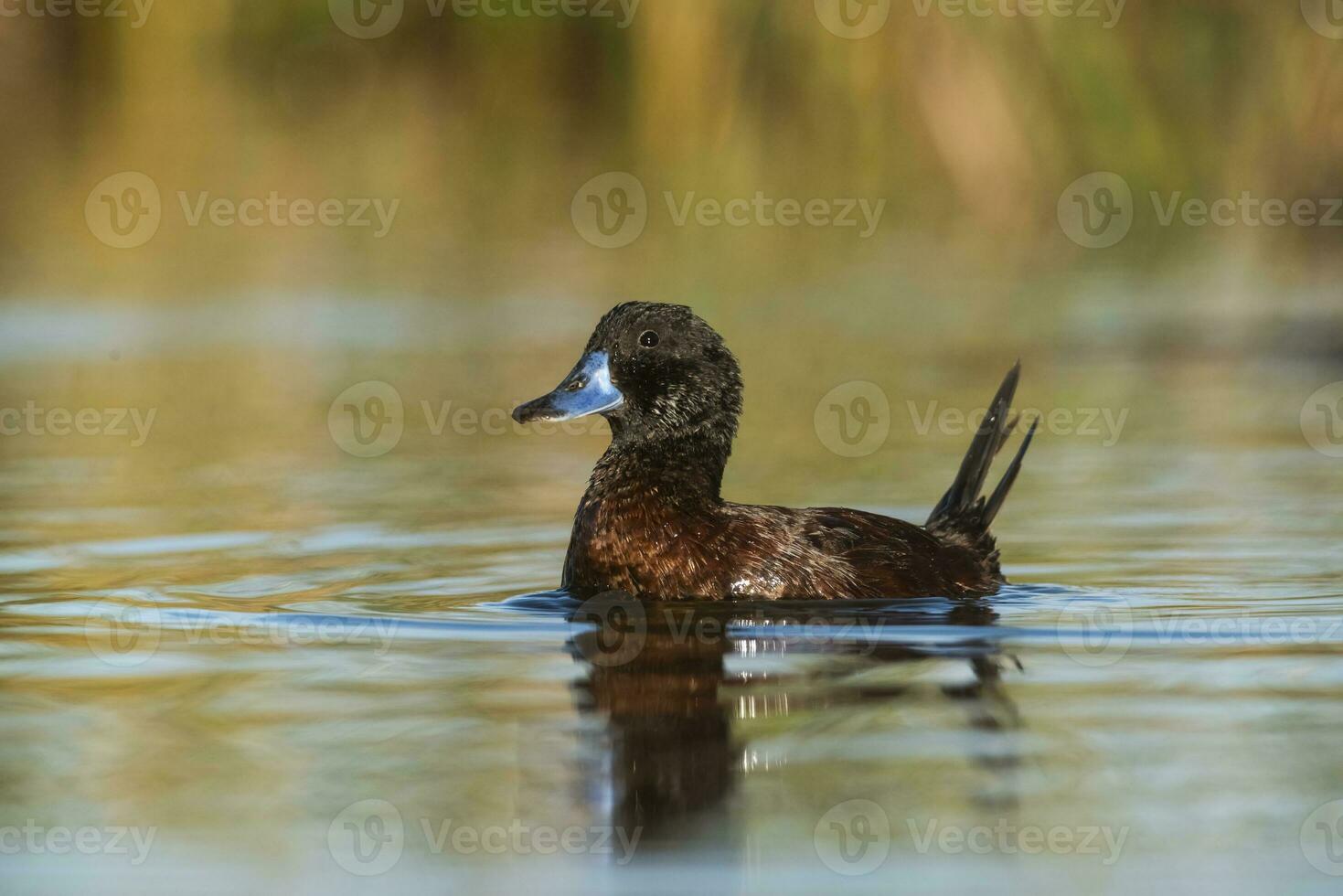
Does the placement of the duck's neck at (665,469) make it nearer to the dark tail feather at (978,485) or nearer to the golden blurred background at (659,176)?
the dark tail feather at (978,485)

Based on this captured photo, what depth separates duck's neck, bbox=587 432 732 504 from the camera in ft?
22.2

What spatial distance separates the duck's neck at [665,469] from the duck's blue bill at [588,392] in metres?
0.14

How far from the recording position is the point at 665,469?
22.5ft

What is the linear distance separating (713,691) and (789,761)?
Result: 72 centimetres

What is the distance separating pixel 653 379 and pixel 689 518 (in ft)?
1.64

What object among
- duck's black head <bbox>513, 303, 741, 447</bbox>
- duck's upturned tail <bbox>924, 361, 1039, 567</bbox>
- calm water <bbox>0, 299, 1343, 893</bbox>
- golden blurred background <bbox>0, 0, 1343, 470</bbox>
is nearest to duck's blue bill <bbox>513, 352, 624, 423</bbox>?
duck's black head <bbox>513, 303, 741, 447</bbox>

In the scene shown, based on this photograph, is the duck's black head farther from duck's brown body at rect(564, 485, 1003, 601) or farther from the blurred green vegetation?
the blurred green vegetation

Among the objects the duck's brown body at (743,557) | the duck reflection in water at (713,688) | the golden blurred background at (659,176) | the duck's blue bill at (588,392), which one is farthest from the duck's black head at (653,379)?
the golden blurred background at (659,176)

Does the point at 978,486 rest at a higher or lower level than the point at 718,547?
higher

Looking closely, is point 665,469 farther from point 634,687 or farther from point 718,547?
point 634,687

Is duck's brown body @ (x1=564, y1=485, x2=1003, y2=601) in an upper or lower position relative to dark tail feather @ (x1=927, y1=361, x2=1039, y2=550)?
lower

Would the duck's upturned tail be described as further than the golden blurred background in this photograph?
No

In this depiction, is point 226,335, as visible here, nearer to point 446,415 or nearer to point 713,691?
point 446,415

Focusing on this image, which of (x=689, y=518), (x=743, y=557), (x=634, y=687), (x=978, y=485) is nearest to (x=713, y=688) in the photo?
(x=634, y=687)
